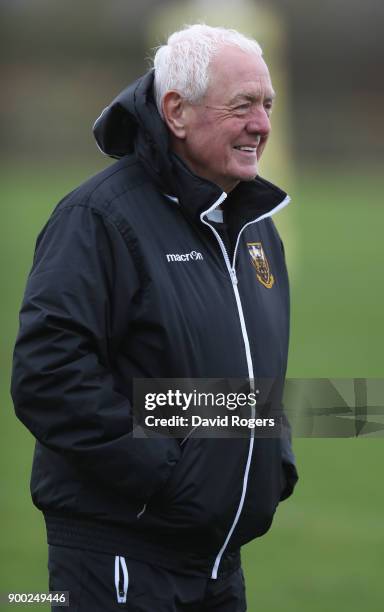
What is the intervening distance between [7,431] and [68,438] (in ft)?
16.7

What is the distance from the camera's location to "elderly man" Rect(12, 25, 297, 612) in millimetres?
2689

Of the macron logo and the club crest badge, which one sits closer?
the macron logo

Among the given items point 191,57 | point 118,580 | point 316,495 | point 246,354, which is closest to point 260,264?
point 246,354

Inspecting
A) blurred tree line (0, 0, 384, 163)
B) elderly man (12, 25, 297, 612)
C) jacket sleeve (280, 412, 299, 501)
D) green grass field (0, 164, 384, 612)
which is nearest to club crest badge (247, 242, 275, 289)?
elderly man (12, 25, 297, 612)

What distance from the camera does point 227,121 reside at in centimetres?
289

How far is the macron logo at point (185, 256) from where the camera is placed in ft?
9.22

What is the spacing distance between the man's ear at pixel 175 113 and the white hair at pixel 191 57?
0.02 meters

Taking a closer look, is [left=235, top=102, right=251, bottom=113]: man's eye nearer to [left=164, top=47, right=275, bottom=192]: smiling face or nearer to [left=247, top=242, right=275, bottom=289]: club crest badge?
[left=164, top=47, right=275, bottom=192]: smiling face

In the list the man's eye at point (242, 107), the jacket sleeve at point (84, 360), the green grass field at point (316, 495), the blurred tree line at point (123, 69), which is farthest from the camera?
the blurred tree line at point (123, 69)

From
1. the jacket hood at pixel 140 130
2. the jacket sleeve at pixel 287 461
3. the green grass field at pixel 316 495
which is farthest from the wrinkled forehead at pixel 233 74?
the green grass field at pixel 316 495

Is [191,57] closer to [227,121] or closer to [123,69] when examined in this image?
[227,121]

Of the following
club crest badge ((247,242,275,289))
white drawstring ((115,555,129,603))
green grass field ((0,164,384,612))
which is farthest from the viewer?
green grass field ((0,164,384,612))

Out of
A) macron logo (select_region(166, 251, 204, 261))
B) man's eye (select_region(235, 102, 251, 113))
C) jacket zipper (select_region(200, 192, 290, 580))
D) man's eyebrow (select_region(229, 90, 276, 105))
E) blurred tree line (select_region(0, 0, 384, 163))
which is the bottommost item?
blurred tree line (select_region(0, 0, 384, 163))

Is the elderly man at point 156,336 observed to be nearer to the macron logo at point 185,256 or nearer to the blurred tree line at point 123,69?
the macron logo at point 185,256
